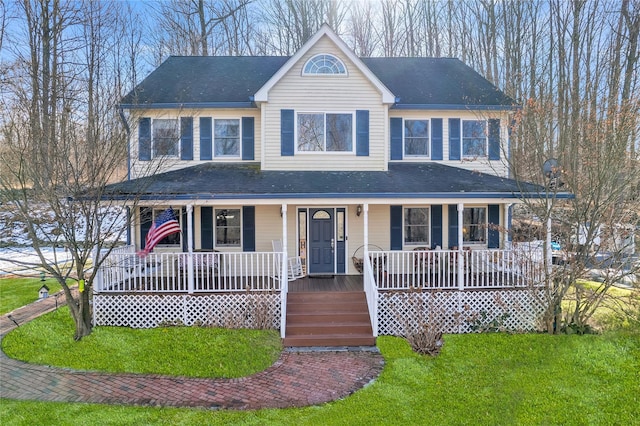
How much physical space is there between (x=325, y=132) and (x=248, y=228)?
3.78m

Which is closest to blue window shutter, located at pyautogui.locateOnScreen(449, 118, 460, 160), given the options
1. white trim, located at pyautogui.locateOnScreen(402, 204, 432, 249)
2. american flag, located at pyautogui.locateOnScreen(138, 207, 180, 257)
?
white trim, located at pyautogui.locateOnScreen(402, 204, 432, 249)

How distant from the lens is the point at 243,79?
13.7m

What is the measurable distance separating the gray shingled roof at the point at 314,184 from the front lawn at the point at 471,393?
3529 mm

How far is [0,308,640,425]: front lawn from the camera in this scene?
5.63m

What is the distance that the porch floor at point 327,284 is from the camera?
9992mm

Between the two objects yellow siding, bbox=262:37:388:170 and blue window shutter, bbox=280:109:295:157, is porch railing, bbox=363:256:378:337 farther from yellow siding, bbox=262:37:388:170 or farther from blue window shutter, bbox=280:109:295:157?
blue window shutter, bbox=280:109:295:157

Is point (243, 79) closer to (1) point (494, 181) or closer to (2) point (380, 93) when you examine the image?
(2) point (380, 93)

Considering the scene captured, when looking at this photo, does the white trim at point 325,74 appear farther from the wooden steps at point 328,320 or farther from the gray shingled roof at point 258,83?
the wooden steps at point 328,320

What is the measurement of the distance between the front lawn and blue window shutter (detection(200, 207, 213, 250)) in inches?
149

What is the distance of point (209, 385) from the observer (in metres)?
6.75

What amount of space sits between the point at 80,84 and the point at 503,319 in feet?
42.9

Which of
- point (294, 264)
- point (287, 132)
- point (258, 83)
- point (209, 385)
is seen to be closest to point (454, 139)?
point (287, 132)

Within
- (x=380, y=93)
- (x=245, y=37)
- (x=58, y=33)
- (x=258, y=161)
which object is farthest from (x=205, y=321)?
(x=245, y=37)

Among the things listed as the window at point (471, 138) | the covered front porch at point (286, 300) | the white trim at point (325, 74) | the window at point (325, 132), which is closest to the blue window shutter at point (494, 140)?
the window at point (471, 138)
